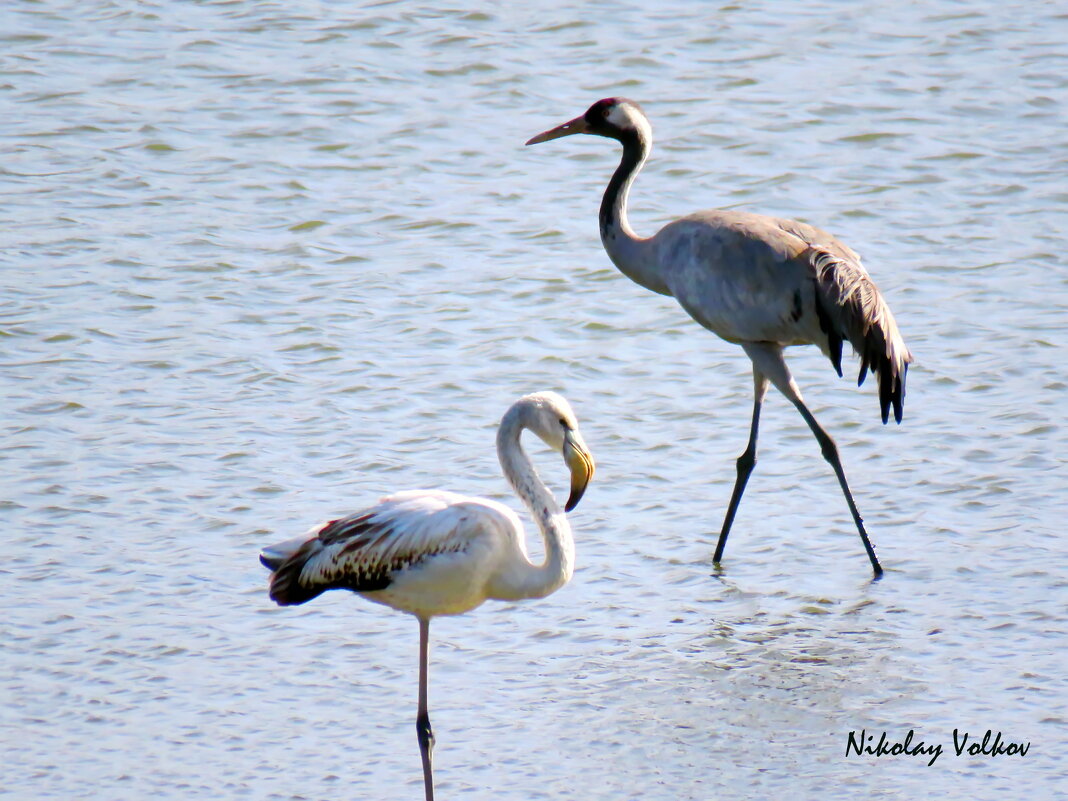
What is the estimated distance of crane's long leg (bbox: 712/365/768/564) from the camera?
7809 mm

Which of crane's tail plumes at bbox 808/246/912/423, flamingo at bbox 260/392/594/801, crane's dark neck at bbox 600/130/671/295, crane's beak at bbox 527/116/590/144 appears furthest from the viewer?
crane's beak at bbox 527/116/590/144

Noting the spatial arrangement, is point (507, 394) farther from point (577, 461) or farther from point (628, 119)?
point (577, 461)

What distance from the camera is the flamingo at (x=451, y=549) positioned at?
5.92 m

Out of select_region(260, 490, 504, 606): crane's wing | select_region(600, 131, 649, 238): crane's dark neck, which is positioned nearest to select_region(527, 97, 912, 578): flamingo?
select_region(600, 131, 649, 238): crane's dark neck

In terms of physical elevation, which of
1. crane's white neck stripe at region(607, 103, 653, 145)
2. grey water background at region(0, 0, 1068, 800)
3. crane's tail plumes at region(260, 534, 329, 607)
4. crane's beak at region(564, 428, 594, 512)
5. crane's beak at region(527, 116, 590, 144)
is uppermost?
crane's white neck stripe at region(607, 103, 653, 145)

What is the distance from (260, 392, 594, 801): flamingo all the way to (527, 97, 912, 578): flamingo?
1.91 meters

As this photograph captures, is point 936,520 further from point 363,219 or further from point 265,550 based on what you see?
point 363,219

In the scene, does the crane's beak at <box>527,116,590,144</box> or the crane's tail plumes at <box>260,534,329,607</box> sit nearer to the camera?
the crane's tail plumes at <box>260,534,329,607</box>

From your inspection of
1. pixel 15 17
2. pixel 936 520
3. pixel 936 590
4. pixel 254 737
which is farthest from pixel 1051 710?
pixel 15 17

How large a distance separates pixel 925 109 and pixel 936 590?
297 inches

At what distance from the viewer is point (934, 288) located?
35.8 ft

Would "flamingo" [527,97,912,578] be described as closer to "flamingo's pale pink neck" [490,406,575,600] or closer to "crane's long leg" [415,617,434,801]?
"flamingo's pale pink neck" [490,406,575,600]

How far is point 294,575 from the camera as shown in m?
6.20

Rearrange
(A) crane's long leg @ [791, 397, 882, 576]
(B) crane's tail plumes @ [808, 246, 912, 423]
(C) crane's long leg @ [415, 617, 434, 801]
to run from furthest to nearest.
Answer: (B) crane's tail plumes @ [808, 246, 912, 423]
(A) crane's long leg @ [791, 397, 882, 576]
(C) crane's long leg @ [415, 617, 434, 801]
